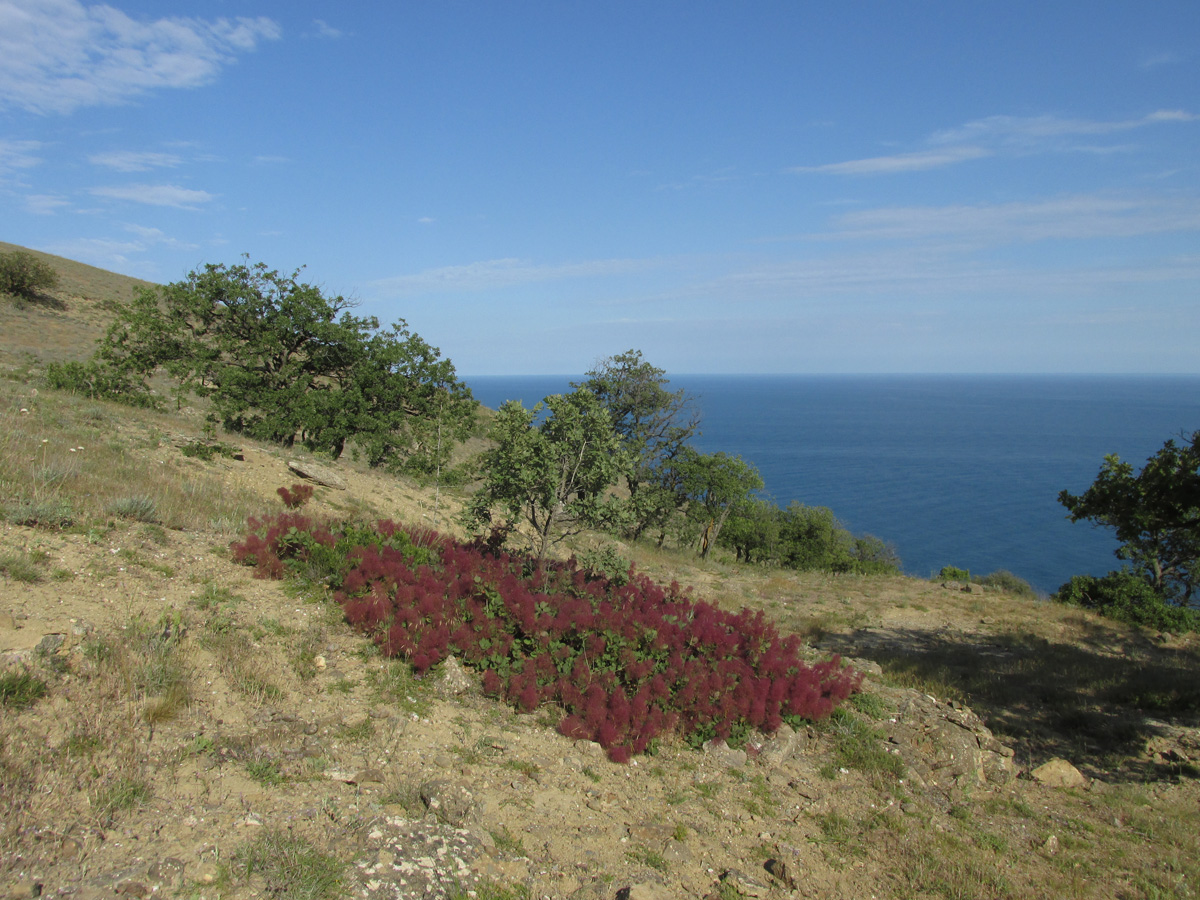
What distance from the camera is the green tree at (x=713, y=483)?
29.0 m

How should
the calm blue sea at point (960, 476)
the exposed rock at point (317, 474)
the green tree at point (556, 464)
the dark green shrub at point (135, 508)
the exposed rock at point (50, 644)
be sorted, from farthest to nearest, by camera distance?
1. the calm blue sea at point (960, 476)
2. the exposed rock at point (317, 474)
3. the green tree at point (556, 464)
4. the dark green shrub at point (135, 508)
5. the exposed rock at point (50, 644)

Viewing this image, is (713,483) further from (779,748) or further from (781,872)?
(781,872)

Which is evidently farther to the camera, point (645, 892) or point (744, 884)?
point (744, 884)

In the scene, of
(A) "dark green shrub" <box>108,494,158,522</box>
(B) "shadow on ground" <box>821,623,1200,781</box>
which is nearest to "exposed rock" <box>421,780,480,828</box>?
(A) "dark green shrub" <box>108,494,158,522</box>

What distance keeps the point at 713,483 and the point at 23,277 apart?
45.4 m

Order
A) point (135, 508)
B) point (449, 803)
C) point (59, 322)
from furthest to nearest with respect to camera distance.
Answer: point (59, 322)
point (135, 508)
point (449, 803)

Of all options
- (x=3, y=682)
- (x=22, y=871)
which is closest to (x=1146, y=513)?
(x=22, y=871)

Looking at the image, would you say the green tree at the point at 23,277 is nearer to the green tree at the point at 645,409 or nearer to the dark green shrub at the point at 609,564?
the green tree at the point at 645,409

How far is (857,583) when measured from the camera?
20266 millimetres

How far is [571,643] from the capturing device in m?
7.48

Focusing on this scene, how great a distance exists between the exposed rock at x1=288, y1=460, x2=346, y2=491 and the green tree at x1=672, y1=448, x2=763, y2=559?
17164mm

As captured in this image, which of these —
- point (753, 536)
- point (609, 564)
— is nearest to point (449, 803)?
point (609, 564)

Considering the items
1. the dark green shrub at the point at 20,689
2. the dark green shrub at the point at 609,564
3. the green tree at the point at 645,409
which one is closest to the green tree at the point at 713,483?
the green tree at the point at 645,409

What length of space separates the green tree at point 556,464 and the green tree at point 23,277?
46053 mm
